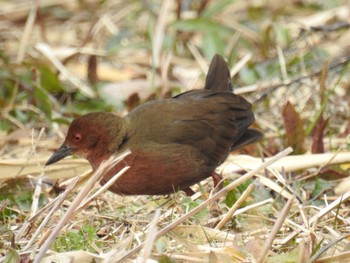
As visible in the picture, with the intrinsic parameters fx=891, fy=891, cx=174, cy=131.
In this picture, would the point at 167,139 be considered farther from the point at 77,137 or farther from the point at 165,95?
the point at 165,95

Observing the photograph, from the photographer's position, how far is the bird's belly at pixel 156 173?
443 cm

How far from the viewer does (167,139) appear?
15.3ft

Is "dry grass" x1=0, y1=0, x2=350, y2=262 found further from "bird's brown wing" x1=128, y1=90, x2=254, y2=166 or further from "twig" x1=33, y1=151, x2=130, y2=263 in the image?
"bird's brown wing" x1=128, y1=90, x2=254, y2=166

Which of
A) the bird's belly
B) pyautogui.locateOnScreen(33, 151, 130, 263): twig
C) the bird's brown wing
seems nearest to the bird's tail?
the bird's brown wing

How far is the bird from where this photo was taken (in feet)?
14.7

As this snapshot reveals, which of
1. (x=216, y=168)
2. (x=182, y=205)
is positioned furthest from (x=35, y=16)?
(x=182, y=205)

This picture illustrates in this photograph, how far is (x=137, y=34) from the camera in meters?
8.01

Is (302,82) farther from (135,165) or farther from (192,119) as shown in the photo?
(135,165)

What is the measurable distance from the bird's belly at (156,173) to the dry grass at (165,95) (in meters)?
0.10

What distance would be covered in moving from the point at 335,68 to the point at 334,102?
9.9 inches

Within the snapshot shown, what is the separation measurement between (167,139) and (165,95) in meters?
1.76

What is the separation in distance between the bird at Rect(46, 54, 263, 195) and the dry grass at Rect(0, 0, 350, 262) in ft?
0.45

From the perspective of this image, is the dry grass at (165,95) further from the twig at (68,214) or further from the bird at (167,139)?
the bird at (167,139)

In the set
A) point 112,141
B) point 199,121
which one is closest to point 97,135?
point 112,141
